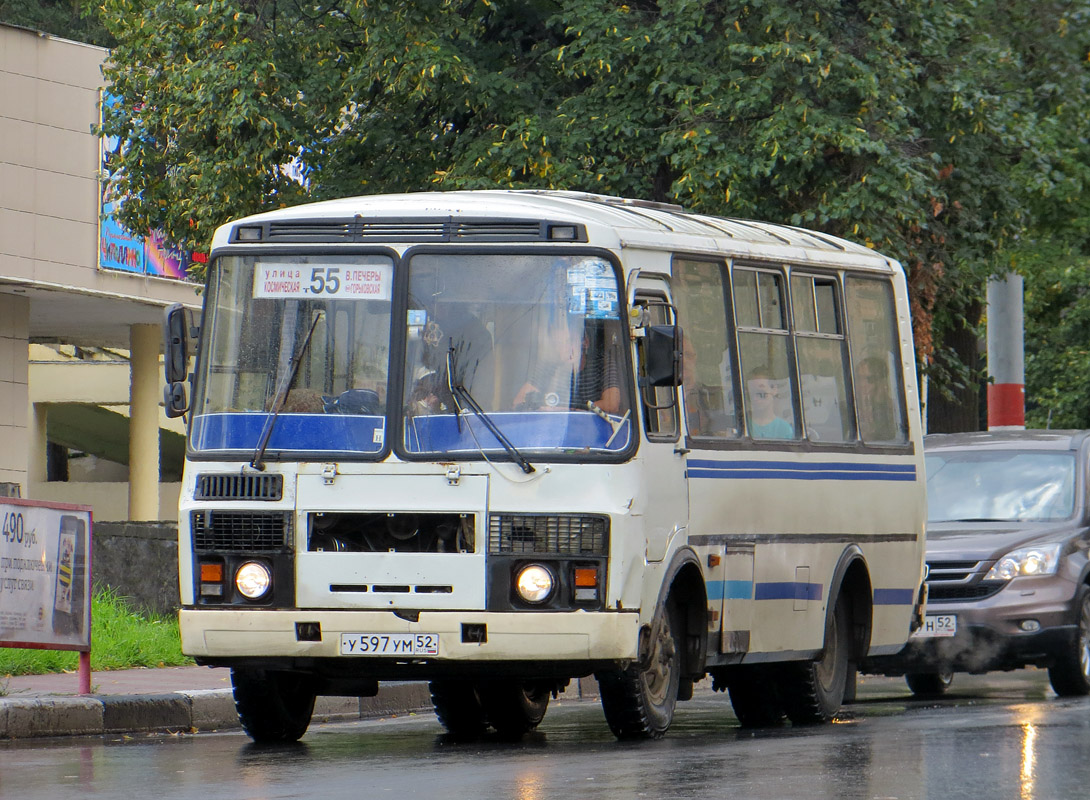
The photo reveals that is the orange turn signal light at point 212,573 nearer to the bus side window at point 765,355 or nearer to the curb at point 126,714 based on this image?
the curb at point 126,714

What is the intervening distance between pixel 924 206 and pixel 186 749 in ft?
34.0

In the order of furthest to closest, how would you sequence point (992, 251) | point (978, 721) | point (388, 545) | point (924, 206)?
1. point (992, 251)
2. point (924, 206)
3. point (978, 721)
4. point (388, 545)

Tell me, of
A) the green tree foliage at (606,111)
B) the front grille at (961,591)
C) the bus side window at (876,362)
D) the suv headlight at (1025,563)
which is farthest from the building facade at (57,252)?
the suv headlight at (1025,563)

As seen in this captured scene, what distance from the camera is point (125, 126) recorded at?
19.7 meters

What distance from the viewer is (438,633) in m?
10.1

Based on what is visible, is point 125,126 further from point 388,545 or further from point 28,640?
point 388,545

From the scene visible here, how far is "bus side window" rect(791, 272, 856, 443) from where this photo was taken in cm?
1241

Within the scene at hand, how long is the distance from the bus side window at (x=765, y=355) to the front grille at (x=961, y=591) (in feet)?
10.4

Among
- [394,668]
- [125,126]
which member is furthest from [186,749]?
[125,126]

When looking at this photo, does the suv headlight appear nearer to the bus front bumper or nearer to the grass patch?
the bus front bumper

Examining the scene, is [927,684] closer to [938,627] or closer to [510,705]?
[938,627]

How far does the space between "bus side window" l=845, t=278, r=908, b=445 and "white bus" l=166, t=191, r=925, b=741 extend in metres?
1.82

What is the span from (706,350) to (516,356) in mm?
1512

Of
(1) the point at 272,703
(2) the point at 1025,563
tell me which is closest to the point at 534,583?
(1) the point at 272,703
